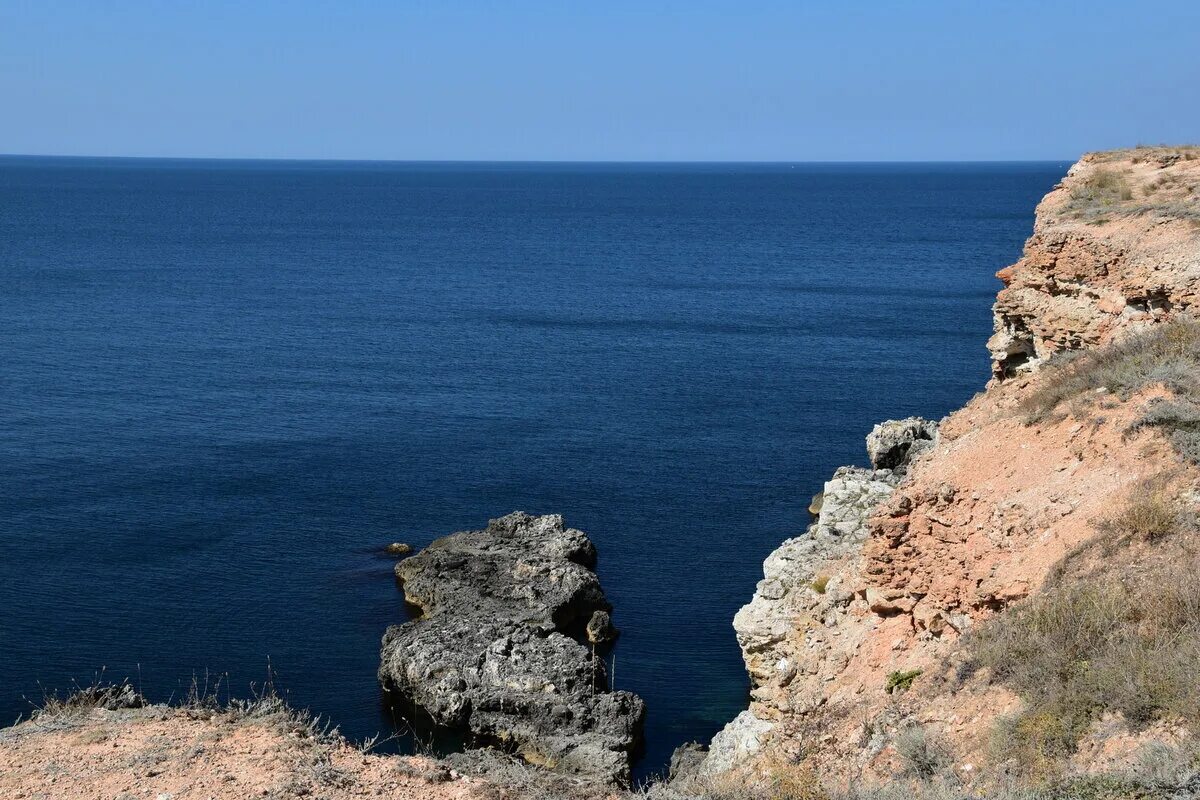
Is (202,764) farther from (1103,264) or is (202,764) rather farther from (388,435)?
(388,435)

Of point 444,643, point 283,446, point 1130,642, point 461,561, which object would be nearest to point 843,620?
point 1130,642

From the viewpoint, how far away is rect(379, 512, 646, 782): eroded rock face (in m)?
30.5

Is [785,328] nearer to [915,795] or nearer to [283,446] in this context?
[283,446]

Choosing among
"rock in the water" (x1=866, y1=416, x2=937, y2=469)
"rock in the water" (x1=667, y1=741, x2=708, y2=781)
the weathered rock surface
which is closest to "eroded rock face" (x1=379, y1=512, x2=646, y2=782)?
"rock in the water" (x1=667, y1=741, x2=708, y2=781)

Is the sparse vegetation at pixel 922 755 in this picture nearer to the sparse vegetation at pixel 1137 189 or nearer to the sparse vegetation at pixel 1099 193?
the sparse vegetation at pixel 1137 189

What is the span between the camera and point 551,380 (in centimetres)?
6900

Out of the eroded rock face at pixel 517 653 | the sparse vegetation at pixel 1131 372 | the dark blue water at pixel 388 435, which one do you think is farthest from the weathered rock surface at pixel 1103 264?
the dark blue water at pixel 388 435

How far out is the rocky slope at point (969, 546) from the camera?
1373 cm

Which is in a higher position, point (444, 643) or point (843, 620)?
point (843, 620)

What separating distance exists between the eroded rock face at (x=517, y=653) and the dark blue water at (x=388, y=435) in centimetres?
145

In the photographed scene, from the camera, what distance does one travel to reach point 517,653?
33344 millimetres

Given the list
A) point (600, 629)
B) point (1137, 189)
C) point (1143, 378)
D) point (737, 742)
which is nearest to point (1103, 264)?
point (1137, 189)

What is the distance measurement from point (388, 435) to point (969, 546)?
146ft

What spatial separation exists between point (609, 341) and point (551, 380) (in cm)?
1253
